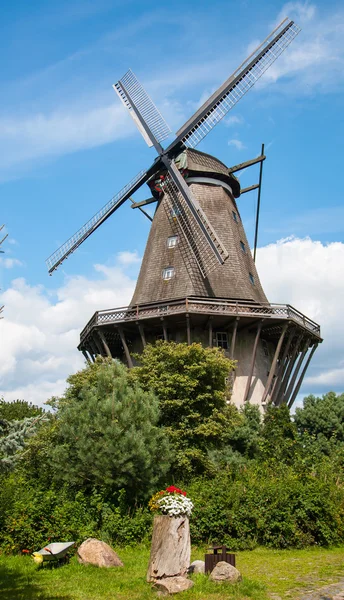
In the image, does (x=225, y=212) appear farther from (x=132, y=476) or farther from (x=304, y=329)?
(x=132, y=476)

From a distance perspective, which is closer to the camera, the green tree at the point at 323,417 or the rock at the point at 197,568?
the rock at the point at 197,568

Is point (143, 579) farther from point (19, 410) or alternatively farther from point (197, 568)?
point (19, 410)

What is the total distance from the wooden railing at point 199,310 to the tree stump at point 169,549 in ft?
45.5

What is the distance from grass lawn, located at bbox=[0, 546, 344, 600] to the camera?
959 cm

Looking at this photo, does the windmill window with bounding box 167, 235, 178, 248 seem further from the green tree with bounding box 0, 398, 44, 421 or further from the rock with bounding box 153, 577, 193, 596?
the rock with bounding box 153, 577, 193, 596

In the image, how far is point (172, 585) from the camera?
31.9 ft

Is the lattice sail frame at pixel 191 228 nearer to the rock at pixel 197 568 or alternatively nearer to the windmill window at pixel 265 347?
the windmill window at pixel 265 347

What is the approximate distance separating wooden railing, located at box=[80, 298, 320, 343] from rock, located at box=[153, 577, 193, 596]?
48.0 ft

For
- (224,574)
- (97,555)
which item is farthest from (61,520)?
(224,574)

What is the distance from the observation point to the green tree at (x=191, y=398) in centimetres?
1923

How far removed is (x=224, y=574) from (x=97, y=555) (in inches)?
132

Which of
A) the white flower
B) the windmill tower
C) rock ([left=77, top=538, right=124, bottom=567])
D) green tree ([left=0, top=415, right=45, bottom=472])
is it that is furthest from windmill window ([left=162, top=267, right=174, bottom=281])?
green tree ([left=0, top=415, right=45, bottom=472])

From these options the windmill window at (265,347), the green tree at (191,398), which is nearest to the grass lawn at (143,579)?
the green tree at (191,398)

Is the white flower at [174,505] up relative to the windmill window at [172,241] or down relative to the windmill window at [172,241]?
down
